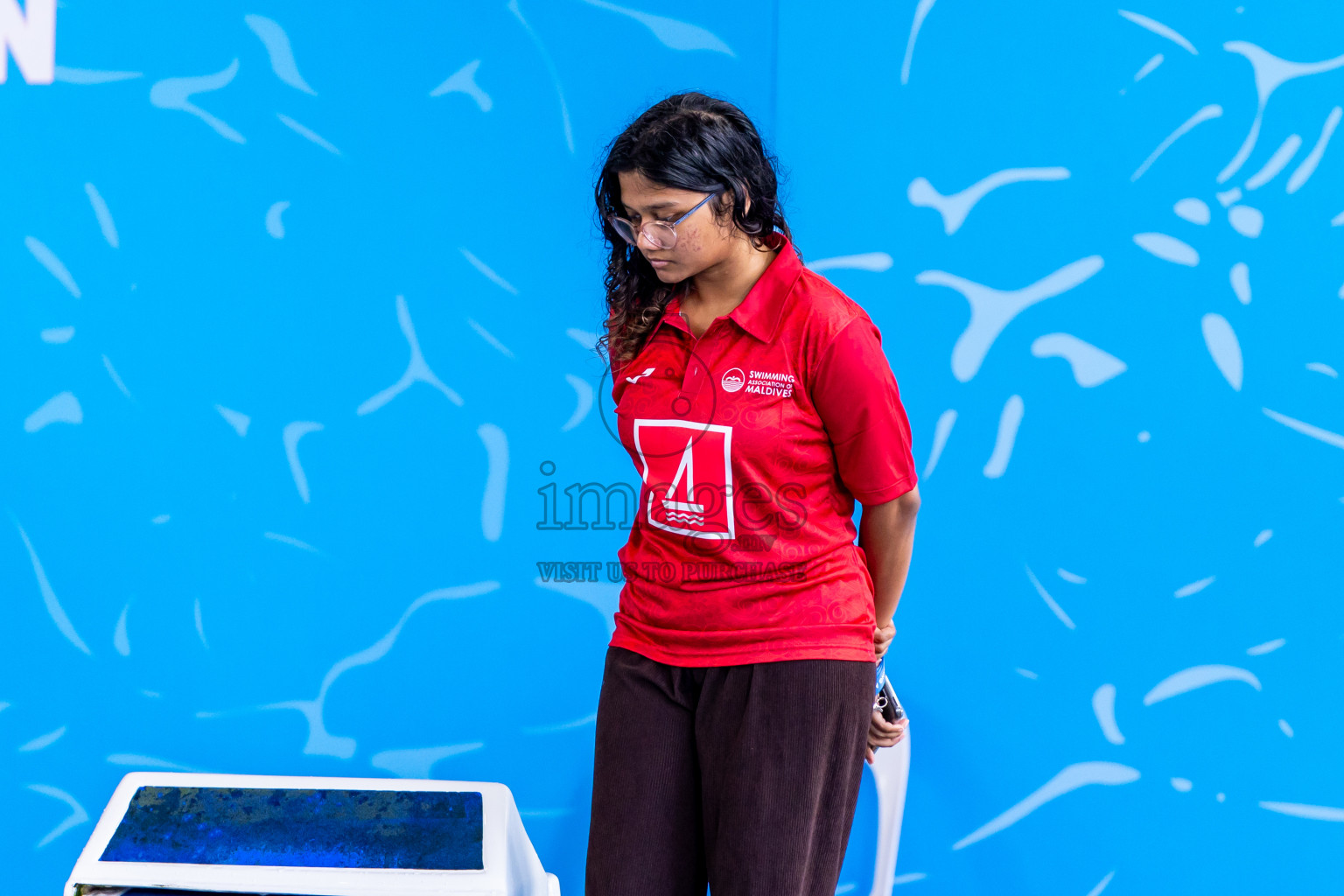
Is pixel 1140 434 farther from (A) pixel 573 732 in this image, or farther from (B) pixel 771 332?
(A) pixel 573 732

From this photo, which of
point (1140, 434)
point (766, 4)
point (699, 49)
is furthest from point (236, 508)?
point (1140, 434)

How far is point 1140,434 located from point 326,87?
1751mm

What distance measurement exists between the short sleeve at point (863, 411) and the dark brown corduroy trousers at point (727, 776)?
26 centimetres

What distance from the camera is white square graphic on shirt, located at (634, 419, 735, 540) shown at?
1383 mm

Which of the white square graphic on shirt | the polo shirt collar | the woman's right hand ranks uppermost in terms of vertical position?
the polo shirt collar

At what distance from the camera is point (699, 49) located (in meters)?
2.19

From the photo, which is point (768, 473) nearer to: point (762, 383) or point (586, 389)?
point (762, 383)

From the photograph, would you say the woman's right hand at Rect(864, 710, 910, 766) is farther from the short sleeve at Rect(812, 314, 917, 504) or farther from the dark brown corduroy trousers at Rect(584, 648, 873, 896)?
the short sleeve at Rect(812, 314, 917, 504)

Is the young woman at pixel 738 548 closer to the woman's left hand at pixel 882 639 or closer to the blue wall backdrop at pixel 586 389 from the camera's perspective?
the woman's left hand at pixel 882 639

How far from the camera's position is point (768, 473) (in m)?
1.39

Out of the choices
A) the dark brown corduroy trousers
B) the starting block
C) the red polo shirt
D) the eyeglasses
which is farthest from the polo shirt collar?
the starting block

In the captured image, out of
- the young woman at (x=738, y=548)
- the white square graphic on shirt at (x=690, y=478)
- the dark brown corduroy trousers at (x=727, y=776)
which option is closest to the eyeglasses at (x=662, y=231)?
the young woman at (x=738, y=548)

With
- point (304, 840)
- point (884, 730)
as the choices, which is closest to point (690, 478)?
point (884, 730)

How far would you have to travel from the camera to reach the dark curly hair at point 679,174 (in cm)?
138
